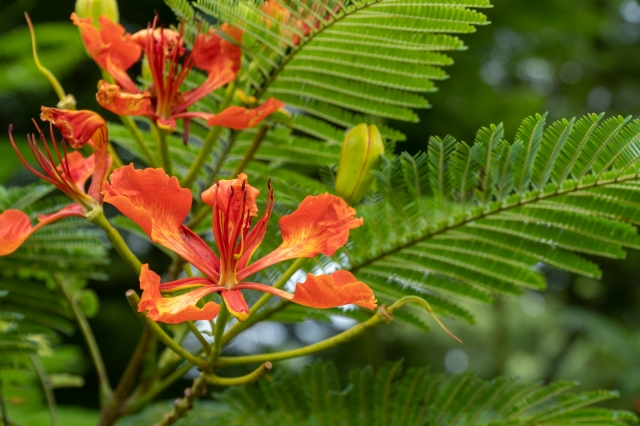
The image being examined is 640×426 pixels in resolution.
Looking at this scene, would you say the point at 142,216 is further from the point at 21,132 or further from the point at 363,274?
the point at 21,132

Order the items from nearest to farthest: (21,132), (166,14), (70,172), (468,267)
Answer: (70,172) → (468,267) → (166,14) → (21,132)

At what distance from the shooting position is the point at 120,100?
0.94 metres

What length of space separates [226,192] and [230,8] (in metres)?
0.32

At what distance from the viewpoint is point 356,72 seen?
1191mm

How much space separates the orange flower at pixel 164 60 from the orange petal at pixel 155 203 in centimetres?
21

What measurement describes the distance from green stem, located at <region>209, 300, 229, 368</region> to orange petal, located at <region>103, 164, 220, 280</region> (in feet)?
0.24

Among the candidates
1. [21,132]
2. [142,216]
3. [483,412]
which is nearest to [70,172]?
[142,216]

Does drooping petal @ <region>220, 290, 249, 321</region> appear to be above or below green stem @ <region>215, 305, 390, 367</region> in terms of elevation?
above

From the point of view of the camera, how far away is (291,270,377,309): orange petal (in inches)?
29.0

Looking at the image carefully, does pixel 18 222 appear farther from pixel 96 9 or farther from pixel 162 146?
pixel 96 9

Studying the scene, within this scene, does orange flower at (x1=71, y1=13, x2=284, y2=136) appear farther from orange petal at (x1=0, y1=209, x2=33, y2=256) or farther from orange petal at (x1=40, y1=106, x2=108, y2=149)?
orange petal at (x1=0, y1=209, x2=33, y2=256)

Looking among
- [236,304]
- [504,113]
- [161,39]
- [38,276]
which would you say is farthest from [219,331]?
[504,113]

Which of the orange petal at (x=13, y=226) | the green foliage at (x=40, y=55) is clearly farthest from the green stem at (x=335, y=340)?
the green foliage at (x=40, y=55)

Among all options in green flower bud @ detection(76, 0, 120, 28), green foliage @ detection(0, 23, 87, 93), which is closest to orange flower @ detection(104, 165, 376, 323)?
green flower bud @ detection(76, 0, 120, 28)
